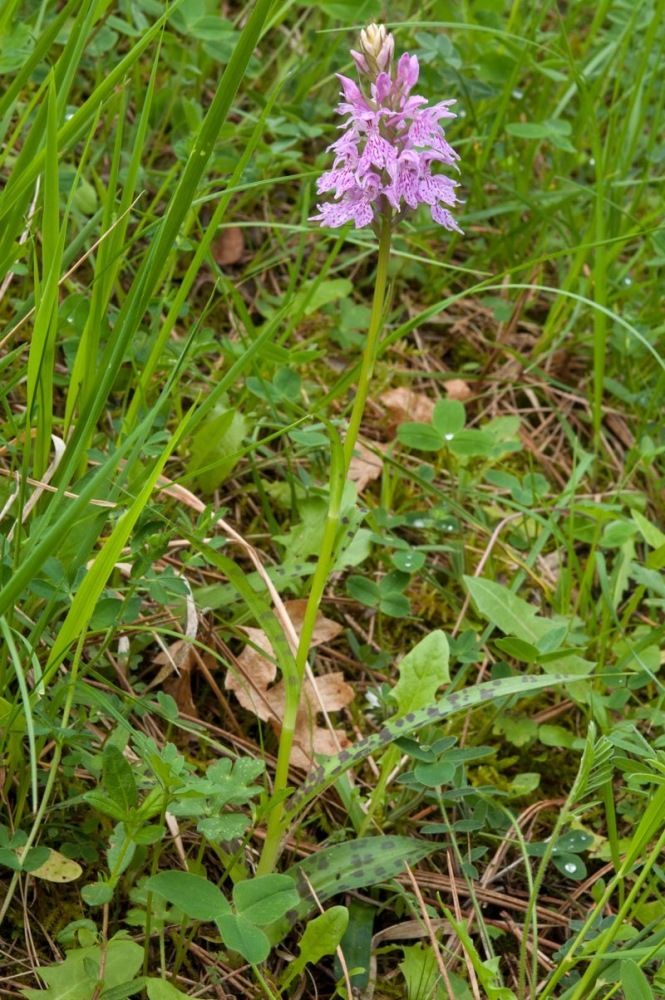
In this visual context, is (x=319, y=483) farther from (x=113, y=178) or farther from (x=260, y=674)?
(x=113, y=178)

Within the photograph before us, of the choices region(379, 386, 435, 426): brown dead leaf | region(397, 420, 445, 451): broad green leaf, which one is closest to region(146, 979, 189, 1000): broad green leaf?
region(397, 420, 445, 451): broad green leaf

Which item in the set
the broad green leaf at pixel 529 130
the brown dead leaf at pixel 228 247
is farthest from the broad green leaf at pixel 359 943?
the broad green leaf at pixel 529 130

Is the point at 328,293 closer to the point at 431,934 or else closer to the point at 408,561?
the point at 408,561

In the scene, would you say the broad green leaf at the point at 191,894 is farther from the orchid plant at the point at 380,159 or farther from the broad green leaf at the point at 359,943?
the broad green leaf at the point at 359,943

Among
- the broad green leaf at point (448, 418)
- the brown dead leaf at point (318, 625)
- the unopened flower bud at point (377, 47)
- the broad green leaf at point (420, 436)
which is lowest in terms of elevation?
the brown dead leaf at point (318, 625)

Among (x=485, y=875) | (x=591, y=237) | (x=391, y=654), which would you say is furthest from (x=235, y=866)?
(x=591, y=237)

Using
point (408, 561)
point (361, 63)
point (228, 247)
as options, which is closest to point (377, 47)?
point (361, 63)

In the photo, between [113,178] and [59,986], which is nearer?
[59,986]
